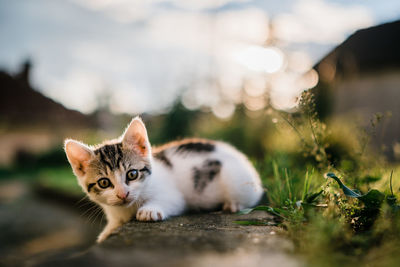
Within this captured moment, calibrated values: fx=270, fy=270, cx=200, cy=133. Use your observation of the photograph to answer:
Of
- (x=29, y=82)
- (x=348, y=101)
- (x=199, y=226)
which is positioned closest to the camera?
(x=199, y=226)

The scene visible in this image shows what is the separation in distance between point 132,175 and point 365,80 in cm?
1019

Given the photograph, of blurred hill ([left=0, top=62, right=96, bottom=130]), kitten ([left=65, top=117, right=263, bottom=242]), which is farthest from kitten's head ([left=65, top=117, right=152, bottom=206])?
blurred hill ([left=0, top=62, right=96, bottom=130])

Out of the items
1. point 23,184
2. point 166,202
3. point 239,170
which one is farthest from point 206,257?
point 23,184

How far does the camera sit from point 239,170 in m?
2.45

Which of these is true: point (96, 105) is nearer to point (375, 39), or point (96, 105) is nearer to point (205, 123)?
point (205, 123)

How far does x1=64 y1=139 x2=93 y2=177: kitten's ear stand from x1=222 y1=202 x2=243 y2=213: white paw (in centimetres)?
126

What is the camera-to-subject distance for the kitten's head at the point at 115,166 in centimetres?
197

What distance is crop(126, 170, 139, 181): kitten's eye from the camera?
6.76 feet

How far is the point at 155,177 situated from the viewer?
2.32m

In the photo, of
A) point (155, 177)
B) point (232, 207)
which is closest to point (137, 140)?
point (155, 177)

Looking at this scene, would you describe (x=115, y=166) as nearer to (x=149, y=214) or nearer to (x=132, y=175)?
(x=132, y=175)

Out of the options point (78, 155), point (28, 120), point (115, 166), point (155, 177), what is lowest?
point (155, 177)

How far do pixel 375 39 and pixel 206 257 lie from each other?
941 cm

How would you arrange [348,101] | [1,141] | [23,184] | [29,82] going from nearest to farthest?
1. [23,184]
2. [348,101]
3. [1,141]
4. [29,82]
